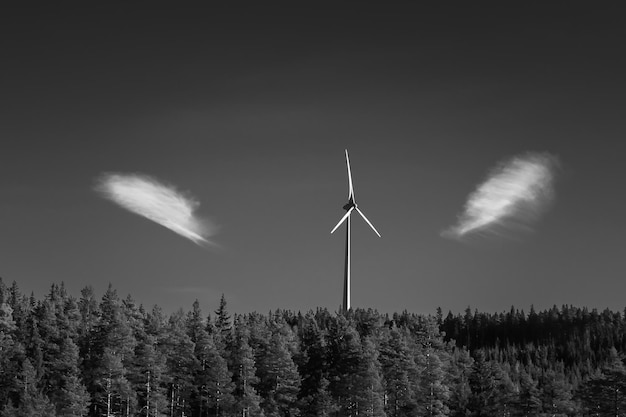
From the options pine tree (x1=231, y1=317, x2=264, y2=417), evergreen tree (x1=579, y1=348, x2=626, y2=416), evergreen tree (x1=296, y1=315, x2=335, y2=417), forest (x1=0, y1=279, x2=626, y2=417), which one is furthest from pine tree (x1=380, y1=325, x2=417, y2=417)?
evergreen tree (x1=579, y1=348, x2=626, y2=416)

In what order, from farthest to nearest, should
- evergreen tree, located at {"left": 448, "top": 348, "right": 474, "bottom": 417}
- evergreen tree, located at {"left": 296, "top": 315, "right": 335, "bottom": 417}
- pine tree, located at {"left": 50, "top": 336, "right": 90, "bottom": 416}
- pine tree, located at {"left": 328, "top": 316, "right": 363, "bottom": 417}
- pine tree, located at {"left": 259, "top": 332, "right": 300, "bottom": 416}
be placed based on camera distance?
1. evergreen tree, located at {"left": 448, "top": 348, "right": 474, "bottom": 417}
2. pine tree, located at {"left": 259, "top": 332, "right": 300, "bottom": 416}
3. evergreen tree, located at {"left": 296, "top": 315, "right": 335, "bottom": 417}
4. pine tree, located at {"left": 328, "top": 316, "right": 363, "bottom": 417}
5. pine tree, located at {"left": 50, "top": 336, "right": 90, "bottom": 416}

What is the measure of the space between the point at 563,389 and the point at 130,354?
61899mm

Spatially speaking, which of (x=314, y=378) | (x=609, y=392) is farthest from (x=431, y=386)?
(x=609, y=392)

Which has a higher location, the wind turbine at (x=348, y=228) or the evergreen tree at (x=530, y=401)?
the wind turbine at (x=348, y=228)

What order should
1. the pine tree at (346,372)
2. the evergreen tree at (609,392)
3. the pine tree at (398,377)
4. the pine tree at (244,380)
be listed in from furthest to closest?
the pine tree at (398,377)
the evergreen tree at (609,392)
the pine tree at (244,380)
the pine tree at (346,372)

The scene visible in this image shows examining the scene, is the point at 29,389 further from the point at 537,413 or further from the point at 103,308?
the point at 537,413

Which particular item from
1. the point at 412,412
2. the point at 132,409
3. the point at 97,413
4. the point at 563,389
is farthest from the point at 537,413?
the point at 97,413

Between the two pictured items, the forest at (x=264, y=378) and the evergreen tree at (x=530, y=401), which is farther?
the evergreen tree at (x=530, y=401)

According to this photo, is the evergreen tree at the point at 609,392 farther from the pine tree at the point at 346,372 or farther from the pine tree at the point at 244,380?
the pine tree at the point at 244,380

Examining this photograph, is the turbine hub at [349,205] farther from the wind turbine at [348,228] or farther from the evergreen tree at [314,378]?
the evergreen tree at [314,378]

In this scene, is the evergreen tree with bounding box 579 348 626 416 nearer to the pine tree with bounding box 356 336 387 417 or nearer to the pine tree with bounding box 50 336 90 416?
the pine tree with bounding box 356 336 387 417

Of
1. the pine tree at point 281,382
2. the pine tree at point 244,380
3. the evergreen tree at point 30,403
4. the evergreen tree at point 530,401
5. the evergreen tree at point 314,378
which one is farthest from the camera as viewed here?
the evergreen tree at point 530,401

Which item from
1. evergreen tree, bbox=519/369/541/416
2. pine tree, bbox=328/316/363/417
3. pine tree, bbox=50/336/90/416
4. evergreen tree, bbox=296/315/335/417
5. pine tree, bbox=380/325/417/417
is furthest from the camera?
evergreen tree, bbox=519/369/541/416

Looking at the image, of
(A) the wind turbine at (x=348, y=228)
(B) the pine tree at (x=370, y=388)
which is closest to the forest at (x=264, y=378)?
(B) the pine tree at (x=370, y=388)
